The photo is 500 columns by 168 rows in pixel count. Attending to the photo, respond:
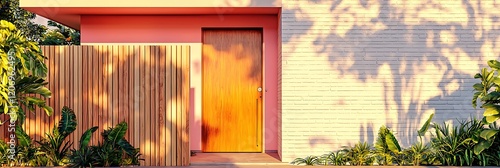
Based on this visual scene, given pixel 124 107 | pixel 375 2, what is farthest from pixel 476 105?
pixel 124 107

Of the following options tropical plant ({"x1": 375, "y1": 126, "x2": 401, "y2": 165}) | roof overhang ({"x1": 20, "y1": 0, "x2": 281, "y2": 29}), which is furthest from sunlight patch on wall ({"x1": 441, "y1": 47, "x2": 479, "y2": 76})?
roof overhang ({"x1": 20, "y1": 0, "x2": 281, "y2": 29})

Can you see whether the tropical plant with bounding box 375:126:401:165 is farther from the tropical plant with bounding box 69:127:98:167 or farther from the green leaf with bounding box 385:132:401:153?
the tropical plant with bounding box 69:127:98:167

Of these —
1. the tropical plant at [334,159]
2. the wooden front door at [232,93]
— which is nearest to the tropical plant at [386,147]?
the tropical plant at [334,159]

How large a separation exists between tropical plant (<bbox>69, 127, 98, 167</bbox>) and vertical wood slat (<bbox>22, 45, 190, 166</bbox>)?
29cm

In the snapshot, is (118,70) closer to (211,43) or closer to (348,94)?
(211,43)

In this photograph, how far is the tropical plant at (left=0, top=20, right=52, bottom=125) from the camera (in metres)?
7.18

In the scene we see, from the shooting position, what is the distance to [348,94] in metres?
8.37

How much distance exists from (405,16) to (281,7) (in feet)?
6.61

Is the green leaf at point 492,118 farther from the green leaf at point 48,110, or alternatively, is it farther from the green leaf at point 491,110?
the green leaf at point 48,110

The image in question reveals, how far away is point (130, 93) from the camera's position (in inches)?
314

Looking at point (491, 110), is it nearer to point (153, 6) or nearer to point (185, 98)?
point (185, 98)

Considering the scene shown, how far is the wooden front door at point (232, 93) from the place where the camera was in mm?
9555

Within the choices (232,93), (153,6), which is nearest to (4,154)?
(153,6)

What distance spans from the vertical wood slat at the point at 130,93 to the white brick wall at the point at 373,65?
66.5 inches
